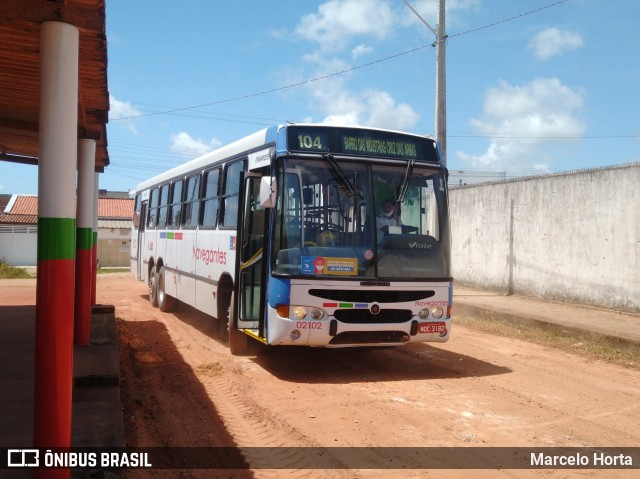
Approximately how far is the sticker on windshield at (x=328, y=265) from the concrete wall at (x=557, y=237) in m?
8.61

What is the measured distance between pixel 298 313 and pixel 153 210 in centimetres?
963

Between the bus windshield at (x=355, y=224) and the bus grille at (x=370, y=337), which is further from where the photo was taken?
the bus grille at (x=370, y=337)

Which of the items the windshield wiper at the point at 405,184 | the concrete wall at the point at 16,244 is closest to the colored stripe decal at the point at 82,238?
Result: the windshield wiper at the point at 405,184

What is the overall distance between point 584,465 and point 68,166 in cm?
461

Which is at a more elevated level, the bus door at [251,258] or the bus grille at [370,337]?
the bus door at [251,258]

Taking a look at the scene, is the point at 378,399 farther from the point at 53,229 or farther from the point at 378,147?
the point at 53,229

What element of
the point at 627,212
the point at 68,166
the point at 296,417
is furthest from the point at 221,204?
the point at 627,212

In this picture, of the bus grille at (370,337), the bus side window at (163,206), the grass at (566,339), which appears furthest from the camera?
the bus side window at (163,206)

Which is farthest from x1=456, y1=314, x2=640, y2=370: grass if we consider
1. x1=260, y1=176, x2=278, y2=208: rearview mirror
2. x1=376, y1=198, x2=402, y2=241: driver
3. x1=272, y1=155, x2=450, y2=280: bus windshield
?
x1=260, y1=176, x2=278, y2=208: rearview mirror

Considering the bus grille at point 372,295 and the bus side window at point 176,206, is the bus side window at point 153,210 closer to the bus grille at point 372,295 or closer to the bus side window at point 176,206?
the bus side window at point 176,206

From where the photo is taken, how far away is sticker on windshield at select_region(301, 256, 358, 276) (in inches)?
303

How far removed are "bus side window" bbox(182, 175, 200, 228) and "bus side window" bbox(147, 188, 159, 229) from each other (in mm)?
3182

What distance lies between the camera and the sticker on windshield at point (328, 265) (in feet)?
25.2

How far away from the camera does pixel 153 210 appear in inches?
640
